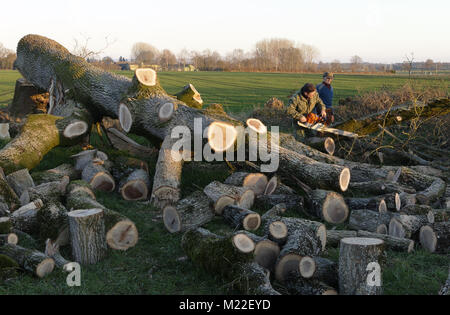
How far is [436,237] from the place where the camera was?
4555 millimetres

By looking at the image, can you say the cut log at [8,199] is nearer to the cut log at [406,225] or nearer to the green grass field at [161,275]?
the green grass field at [161,275]

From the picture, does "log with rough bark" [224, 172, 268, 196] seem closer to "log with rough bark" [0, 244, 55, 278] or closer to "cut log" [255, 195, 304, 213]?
"cut log" [255, 195, 304, 213]

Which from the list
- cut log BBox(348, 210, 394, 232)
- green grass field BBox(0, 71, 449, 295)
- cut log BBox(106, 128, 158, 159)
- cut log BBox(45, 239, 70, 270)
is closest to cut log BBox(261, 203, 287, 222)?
green grass field BBox(0, 71, 449, 295)

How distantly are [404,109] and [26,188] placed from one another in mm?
6895

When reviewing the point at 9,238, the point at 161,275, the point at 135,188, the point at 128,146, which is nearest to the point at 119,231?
the point at 161,275

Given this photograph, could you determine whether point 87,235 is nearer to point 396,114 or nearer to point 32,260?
point 32,260

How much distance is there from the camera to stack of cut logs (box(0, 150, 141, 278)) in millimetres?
3939

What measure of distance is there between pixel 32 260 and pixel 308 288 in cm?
251

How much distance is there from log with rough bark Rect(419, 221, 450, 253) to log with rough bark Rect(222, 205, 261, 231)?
6.30ft

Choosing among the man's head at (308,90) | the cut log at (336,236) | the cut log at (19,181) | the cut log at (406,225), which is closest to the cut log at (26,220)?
the cut log at (19,181)

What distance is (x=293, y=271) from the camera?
3.59 metres

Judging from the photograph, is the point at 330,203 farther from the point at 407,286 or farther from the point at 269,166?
the point at 407,286

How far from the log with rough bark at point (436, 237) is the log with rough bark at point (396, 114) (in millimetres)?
3461
